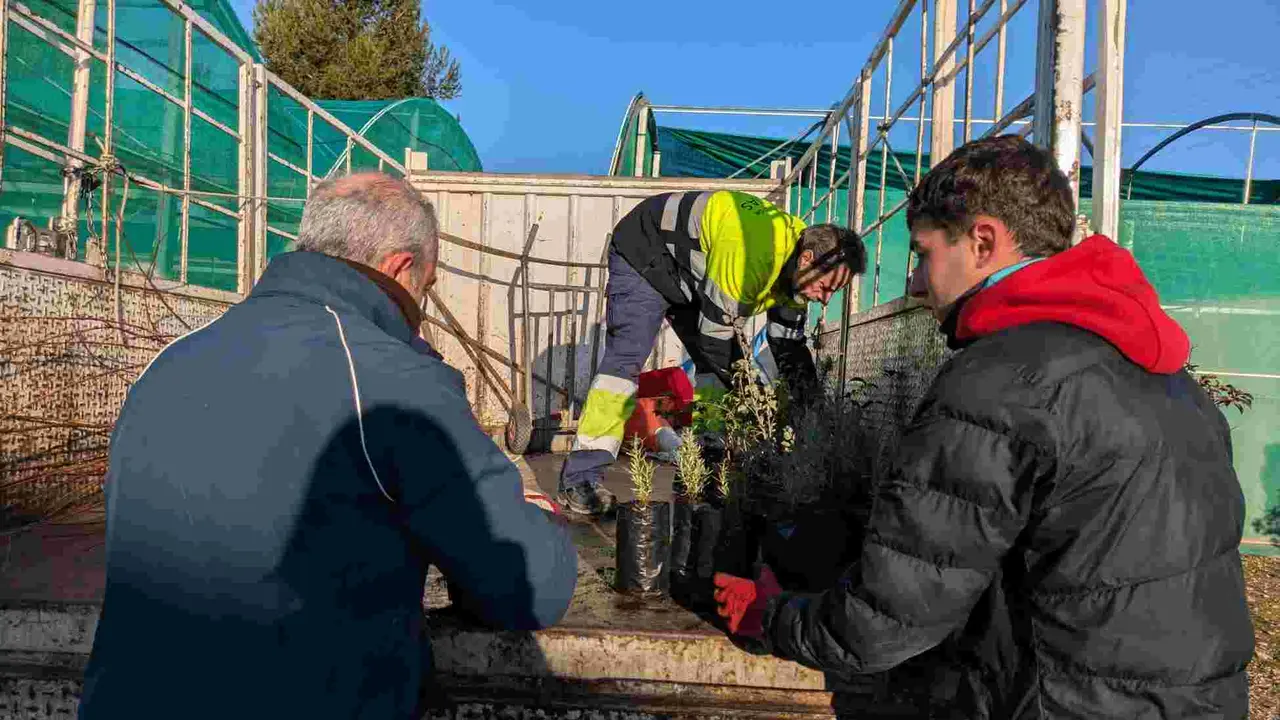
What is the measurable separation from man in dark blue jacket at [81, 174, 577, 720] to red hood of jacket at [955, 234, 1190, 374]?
0.89 m

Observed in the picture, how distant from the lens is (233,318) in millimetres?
1335

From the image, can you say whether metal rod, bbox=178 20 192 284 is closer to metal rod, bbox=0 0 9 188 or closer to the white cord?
metal rod, bbox=0 0 9 188

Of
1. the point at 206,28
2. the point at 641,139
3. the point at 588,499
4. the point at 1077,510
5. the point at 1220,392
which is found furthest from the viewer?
the point at 641,139

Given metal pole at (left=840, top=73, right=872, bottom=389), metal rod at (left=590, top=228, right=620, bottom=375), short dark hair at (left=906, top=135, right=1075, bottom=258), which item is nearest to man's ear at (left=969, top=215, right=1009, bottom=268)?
short dark hair at (left=906, top=135, right=1075, bottom=258)

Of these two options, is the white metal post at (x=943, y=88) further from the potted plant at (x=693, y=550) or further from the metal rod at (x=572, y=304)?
the metal rod at (x=572, y=304)

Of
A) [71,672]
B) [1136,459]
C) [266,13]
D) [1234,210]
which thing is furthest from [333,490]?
[266,13]

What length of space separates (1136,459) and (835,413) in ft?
6.21

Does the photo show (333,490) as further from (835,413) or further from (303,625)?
(835,413)

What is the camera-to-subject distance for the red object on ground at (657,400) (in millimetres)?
4934

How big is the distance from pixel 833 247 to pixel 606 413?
1237 mm

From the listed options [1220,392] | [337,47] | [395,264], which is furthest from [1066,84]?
[337,47]

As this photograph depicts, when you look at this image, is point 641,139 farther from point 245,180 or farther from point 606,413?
point 606,413

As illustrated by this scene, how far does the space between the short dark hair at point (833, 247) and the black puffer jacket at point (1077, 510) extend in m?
2.08

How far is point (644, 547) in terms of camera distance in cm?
238
